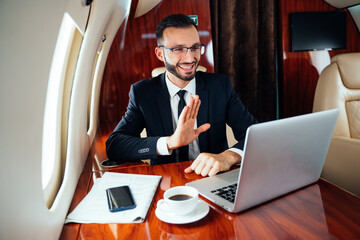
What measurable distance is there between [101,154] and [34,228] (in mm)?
1264

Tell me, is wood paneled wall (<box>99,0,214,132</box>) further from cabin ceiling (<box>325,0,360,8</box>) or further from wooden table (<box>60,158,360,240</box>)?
wooden table (<box>60,158,360,240</box>)

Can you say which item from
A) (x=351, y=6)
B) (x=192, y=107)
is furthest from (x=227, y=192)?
(x=351, y=6)

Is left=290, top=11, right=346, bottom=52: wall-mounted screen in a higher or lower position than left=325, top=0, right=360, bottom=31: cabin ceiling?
lower

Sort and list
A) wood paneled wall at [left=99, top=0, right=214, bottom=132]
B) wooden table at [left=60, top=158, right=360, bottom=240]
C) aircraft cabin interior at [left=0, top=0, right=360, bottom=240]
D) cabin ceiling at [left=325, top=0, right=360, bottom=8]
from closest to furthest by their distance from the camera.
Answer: aircraft cabin interior at [left=0, top=0, right=360, bottom=240] → wooden table at [left=60, top=158, right=360, bottom=240] → wood paneled wall at [left=99, top=0, right=214, bottom=132] → cabin ceiling at [left=325, top=0, right=360, bottom=8]

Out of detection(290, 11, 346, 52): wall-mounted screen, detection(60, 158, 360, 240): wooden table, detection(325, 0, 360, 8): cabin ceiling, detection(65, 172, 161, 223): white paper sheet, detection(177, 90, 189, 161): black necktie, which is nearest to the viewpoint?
detection(60, 158, 360, 240): wooden table

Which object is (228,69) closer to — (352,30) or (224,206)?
(352,30)

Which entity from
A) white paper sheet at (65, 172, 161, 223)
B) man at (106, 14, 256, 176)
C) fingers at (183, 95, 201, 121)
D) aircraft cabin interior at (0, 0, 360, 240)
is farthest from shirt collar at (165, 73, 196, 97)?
white paper sheet at (65, 172, 161, 223)

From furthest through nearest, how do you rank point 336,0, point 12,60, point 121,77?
point 336,0 → point 121,77 → point 12,60

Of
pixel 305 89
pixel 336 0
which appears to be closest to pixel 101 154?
pixel 305 89

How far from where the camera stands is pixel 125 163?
157cm

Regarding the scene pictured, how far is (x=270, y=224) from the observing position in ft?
2.78

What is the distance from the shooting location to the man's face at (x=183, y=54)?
5.98ft

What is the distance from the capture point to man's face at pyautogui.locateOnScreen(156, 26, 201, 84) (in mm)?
1822

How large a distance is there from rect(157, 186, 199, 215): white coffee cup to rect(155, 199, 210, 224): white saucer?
0.01 meters
